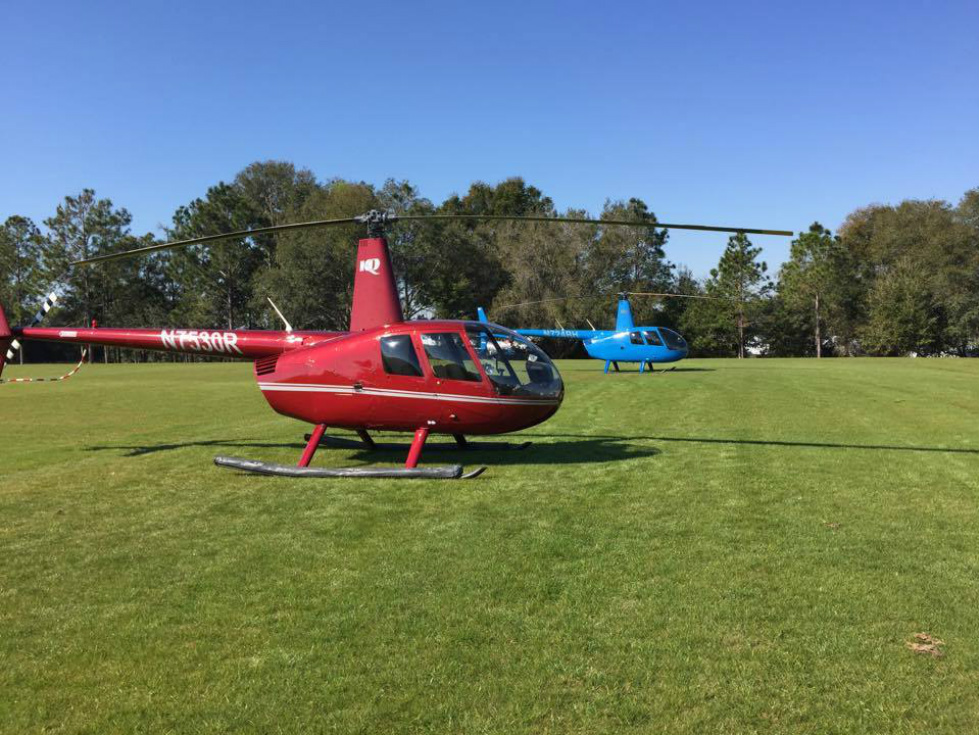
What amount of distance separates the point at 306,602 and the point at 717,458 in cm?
715

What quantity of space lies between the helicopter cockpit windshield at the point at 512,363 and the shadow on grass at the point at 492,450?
4.36ft

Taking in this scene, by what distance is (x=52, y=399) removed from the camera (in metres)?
22.0

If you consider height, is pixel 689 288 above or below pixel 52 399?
above

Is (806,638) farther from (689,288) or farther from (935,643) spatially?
(689,288)

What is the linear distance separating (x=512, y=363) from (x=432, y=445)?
270 cm

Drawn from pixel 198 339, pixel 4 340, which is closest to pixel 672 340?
pixel 198 339

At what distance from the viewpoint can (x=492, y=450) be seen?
11195 mm

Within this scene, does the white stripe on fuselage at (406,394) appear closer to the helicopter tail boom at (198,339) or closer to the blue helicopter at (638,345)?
the helicopter tail boom at (198,339)

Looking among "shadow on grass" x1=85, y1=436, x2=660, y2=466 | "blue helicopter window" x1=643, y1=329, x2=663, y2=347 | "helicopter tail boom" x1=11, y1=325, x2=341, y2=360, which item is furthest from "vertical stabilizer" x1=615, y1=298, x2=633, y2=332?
"helicopter tail boom" x1=11, y1=325, x2=341, y2=360

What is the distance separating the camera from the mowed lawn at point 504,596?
3627mm

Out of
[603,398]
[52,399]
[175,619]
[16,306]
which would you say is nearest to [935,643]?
[175,619]

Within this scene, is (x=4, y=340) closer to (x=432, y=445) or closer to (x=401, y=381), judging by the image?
(x=401, y=381)

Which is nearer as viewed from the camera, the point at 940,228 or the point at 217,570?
the point at 217,570

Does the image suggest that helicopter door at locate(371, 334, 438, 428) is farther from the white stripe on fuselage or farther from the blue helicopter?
the blue helicopter
